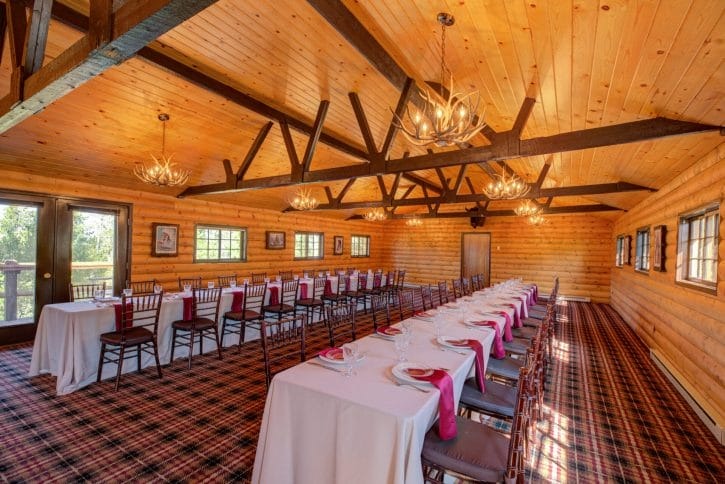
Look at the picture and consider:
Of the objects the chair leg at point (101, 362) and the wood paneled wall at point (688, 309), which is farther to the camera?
the chair leg at point (101, 362)

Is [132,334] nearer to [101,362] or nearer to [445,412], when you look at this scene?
[101,362]

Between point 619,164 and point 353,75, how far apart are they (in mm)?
3972

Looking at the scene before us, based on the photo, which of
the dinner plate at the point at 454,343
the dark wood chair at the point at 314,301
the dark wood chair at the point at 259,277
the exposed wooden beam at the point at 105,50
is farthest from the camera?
the dark wood chair at the point at 259,277

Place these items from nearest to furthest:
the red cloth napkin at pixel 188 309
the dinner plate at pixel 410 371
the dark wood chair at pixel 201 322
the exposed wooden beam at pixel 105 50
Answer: the exposed wooden beam at pixel 105 50
the dinner plate at pixel 410 371
the dark wood chair at pixel 201 322
the red cloth napkin at pixel 188 309

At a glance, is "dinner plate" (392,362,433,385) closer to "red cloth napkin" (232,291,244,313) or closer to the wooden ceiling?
the wooden ceiling

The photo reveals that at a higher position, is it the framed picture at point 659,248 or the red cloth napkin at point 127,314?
the framed picture at point 659,248

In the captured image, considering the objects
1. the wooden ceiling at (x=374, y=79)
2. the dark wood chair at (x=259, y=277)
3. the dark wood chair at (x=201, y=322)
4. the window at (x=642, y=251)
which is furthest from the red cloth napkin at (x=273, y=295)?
→ the window at (x=642, y=251)

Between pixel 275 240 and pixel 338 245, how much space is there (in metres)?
3.01

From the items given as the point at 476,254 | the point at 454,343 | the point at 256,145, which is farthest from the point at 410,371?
the point at 476,254

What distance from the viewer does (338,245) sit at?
12.0 meters

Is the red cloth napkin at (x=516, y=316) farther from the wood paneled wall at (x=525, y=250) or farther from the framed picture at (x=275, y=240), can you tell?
the wood paneled wall at (x=525, y=250)

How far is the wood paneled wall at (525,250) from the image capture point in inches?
416

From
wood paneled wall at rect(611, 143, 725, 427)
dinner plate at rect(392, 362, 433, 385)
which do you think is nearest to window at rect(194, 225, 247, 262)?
dinner plate at rect(392, 362, 433, 385)

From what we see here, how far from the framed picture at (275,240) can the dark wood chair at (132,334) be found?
16.3ft
